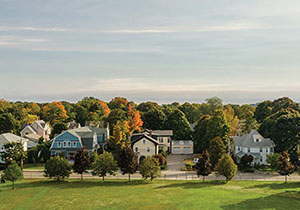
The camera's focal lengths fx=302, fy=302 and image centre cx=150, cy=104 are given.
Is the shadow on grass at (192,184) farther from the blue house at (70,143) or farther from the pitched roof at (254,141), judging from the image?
the blue house at (70,143)

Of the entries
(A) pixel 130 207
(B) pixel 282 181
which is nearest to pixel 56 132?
(A) pixel 130 207

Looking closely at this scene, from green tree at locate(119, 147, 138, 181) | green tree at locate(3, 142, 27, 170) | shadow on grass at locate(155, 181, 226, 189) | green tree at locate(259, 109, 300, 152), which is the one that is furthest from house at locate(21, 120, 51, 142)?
green tree at locate(259, 109, 300, 152)

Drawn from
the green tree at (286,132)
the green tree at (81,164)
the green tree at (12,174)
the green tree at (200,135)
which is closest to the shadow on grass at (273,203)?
the green tree at (286,132)

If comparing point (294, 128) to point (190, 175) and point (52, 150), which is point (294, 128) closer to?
point (190, 175)

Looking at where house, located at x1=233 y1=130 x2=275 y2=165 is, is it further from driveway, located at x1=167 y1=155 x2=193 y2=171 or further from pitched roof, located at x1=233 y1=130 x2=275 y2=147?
driveway, located at x1=167 y1=155 x2=193 y2=171

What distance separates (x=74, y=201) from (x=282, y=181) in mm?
29344

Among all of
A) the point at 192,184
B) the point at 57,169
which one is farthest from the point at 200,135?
the point at 57,169

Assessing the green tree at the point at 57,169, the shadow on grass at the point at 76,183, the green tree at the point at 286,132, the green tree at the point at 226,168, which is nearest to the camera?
the shadow on grass at the point at 76,183

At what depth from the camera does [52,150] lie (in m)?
59.3

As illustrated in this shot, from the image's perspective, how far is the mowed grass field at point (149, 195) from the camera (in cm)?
3123

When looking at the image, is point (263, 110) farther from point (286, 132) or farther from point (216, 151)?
point (216, 151)

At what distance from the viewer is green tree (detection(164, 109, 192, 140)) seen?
72.3m

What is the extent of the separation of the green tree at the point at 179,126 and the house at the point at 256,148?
1532 centimetres

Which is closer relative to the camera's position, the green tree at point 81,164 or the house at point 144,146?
the green tree at point 81,164
